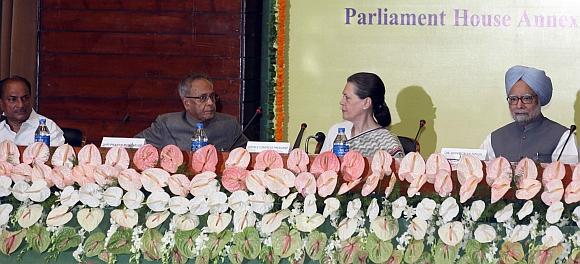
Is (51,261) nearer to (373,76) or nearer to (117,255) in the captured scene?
(117,255)

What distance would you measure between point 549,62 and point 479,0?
577 mm

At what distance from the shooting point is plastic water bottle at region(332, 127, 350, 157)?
4207 millimetres

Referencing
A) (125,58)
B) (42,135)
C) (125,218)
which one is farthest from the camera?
(125,58)

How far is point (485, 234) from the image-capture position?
3.35 m

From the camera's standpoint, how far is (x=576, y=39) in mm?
6500

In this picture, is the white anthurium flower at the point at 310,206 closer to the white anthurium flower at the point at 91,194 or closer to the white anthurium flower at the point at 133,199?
the white anthurium flower at the point at 133,199

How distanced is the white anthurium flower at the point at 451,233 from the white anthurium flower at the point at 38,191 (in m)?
1.33

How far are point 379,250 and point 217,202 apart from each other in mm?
555

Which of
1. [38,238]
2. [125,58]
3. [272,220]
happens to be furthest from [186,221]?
[125,58]

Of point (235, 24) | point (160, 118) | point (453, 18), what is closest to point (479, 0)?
point (453, 18)

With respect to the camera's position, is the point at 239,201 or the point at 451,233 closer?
the point at 451,233

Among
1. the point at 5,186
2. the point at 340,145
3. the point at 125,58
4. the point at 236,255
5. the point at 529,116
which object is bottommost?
the point at 236,255

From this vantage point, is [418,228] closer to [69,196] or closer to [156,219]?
[156,219]

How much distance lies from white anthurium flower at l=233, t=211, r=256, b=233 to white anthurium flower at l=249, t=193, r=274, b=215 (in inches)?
1.0
